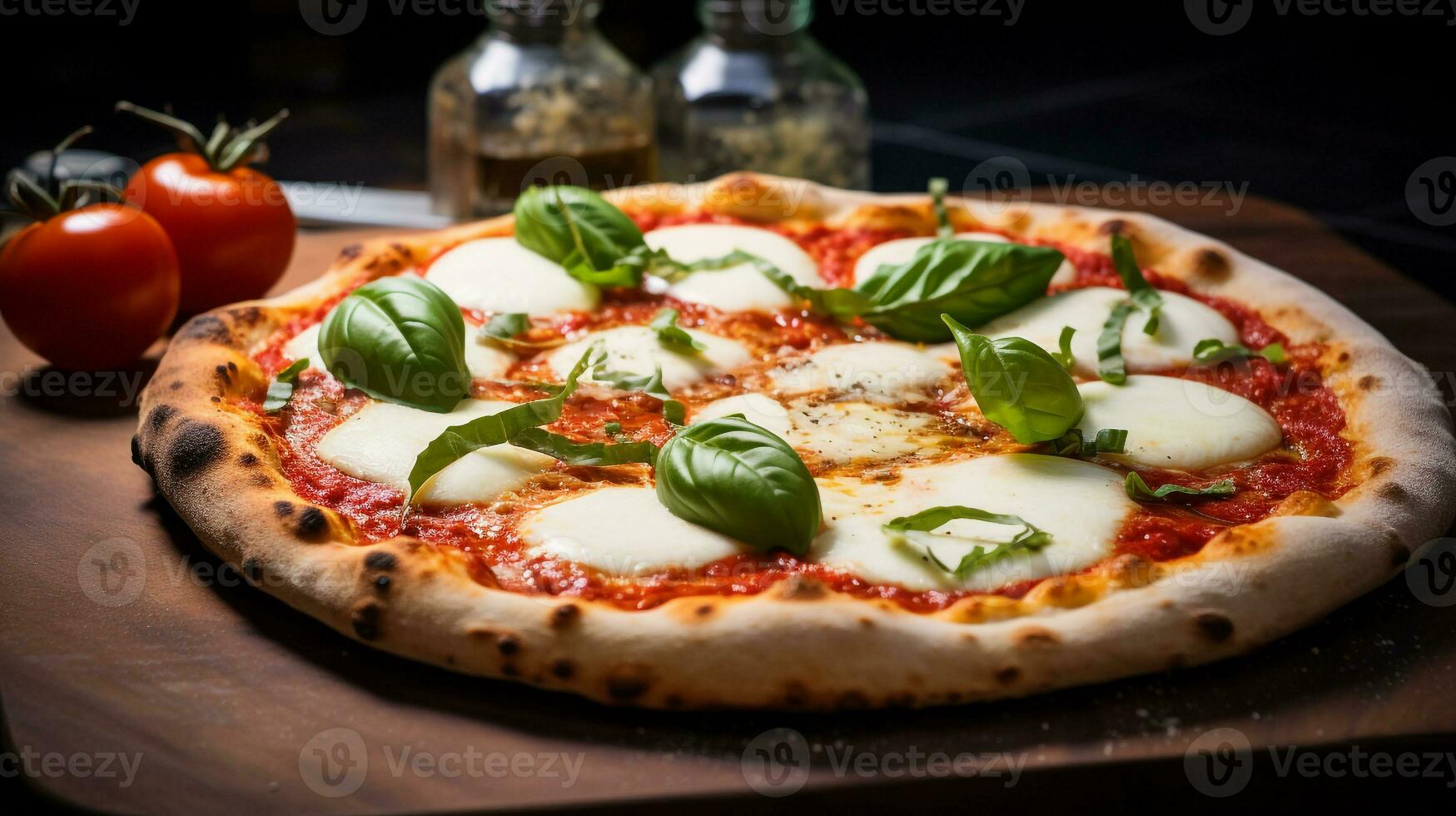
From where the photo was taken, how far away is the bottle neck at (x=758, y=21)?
4.22 m

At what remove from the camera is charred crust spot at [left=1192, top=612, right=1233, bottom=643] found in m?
1.89

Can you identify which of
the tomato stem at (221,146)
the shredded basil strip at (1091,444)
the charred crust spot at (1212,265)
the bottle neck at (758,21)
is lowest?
the tomato stem at (221,146)

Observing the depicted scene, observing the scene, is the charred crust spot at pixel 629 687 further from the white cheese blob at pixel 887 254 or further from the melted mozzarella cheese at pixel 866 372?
the white cheese blob at pixel 887 254

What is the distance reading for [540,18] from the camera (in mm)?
4004

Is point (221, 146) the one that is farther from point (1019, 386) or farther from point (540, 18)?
point (1019, 386)

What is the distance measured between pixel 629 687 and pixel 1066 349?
3.90ft

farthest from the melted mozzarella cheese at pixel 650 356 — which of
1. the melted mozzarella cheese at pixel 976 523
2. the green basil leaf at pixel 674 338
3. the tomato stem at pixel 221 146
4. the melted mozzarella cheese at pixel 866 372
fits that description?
the tomato stem at pixel 221 146

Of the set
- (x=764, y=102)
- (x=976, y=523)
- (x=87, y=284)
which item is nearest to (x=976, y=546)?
(x=976, y=523)

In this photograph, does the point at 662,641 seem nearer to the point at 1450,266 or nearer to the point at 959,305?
the point at 959,305

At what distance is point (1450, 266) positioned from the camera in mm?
4418

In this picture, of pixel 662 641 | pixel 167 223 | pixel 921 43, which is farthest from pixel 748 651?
pixel 921 43

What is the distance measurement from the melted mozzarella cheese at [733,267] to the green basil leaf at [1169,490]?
41.0 inches

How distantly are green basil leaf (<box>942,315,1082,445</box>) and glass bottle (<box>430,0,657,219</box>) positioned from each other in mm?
1952

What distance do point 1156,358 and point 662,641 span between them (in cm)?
140
